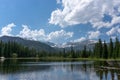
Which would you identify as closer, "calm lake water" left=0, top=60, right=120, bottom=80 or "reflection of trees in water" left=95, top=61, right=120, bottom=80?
"reflection of trees in water" left=95, top=61, right=120, bottom=80

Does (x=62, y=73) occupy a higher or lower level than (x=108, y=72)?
lower

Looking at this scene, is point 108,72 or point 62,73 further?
point 62,73

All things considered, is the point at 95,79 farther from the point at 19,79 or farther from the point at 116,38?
the point at 116,38

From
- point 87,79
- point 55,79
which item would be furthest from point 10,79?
point 87,79

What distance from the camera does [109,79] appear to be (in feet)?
Result: 182

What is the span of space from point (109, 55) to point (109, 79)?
124401 millimetres

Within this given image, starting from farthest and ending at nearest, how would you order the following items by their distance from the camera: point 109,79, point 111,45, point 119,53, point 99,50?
point 99,50 → point 111,45 → point 119,53 → point 109,79

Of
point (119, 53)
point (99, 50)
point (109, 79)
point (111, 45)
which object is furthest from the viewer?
point (99, 50)

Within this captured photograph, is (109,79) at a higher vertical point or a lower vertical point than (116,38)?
lower

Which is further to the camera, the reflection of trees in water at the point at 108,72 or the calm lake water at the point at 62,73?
the calm lake water at the point at 62,73

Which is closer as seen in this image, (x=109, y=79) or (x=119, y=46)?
(x=109, y=79)

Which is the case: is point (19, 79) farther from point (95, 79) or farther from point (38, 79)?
point (95, 79)

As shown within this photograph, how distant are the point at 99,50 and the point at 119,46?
29323mm

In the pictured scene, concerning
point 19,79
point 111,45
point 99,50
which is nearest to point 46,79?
point 19,79
